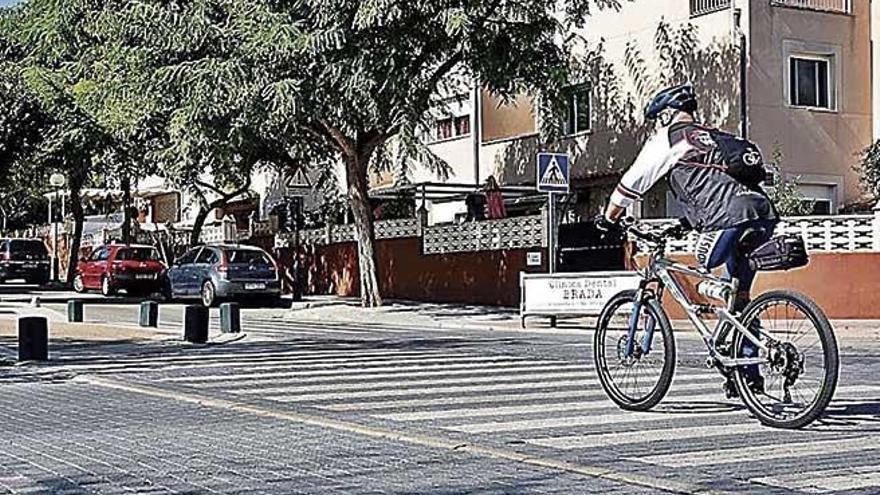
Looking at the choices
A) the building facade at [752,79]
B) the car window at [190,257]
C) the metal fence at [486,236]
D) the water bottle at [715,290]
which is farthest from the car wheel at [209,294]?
the water bottle at [715,290]

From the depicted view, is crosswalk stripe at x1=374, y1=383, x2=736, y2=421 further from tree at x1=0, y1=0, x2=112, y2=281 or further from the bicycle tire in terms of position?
tree at x1=0, y1=0, x2=112, y2=281

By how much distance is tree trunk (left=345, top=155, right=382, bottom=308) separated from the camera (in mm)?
28531

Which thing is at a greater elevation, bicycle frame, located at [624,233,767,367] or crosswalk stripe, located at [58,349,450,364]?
bicycle frame, located at [624,233,767,367]

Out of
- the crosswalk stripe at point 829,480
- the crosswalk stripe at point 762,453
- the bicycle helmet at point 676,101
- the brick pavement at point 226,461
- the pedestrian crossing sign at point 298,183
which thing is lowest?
the brick pavement at point 226,461

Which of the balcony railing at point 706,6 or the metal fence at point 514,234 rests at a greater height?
the balcony railing at point 706,6

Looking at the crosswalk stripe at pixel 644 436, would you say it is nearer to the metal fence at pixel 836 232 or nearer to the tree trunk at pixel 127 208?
the metal fence at pixel 836 232

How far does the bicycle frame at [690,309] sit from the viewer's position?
8.19 meters

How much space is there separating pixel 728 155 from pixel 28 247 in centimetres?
4134

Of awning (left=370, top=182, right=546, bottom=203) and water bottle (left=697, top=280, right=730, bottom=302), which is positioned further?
awning (left=370, top=182, right=546, bottom=203)

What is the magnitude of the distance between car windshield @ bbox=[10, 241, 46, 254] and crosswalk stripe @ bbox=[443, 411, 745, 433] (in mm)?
40188

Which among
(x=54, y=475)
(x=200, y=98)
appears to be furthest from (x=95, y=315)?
(x=54, y=475)

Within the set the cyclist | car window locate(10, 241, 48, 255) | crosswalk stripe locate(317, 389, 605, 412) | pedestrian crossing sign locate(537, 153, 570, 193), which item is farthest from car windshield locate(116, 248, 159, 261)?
the cyclist

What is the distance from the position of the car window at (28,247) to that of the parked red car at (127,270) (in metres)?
8.69

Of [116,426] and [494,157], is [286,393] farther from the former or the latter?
[494,157]
